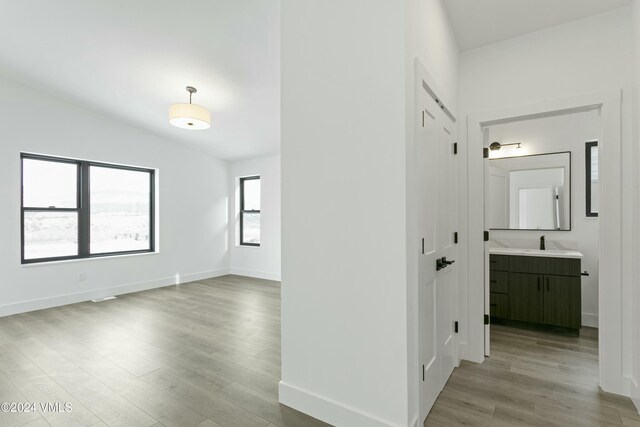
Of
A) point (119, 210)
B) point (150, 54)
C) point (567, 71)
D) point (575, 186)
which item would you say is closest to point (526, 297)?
point (575, 186)

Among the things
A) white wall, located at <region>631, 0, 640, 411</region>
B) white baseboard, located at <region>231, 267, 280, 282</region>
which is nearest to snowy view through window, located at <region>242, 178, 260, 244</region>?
white baseboard, located at <region>231, 267, 280, 282</region>

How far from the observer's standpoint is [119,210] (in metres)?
5.40

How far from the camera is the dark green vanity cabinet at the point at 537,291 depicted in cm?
325

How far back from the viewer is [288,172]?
6.85 ft

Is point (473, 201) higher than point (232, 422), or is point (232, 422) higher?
point (473, 201)

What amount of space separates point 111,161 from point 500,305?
6.15 m

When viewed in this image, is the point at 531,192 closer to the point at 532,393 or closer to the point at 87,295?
the point at 532,393

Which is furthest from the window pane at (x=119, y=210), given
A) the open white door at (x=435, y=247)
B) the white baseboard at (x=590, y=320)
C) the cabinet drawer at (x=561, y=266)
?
the white baseboard at (x=590, y=320)

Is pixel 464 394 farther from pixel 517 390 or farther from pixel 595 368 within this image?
pixel 595 368

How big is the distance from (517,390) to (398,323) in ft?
4.57

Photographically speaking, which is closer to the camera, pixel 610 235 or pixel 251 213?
pixel 610 235

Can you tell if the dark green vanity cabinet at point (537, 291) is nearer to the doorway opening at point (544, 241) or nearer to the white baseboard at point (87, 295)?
the doorway opening at point (544, 241)

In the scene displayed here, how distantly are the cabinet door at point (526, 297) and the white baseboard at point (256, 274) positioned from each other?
4.10 metres

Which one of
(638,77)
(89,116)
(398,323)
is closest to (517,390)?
(398,323)
